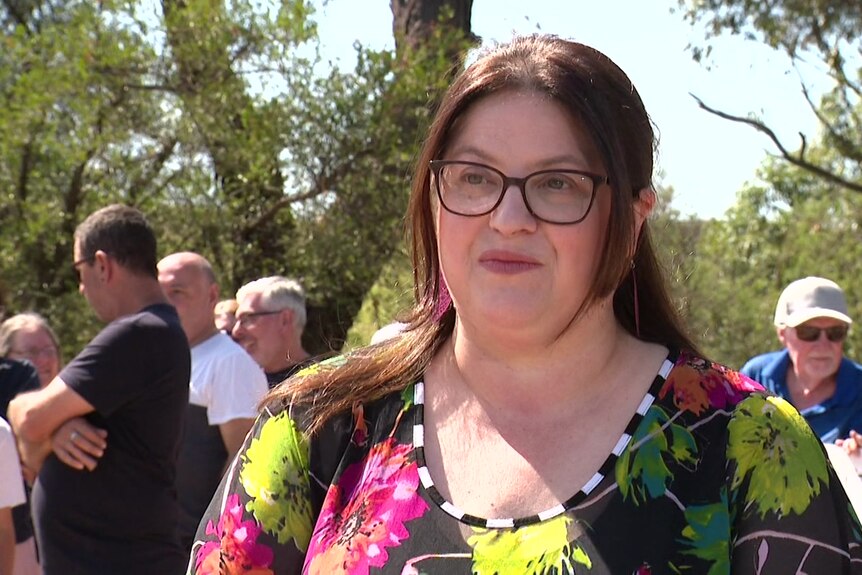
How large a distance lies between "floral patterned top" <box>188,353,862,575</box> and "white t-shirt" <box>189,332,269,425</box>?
10.6 feet

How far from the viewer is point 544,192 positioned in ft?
5.98

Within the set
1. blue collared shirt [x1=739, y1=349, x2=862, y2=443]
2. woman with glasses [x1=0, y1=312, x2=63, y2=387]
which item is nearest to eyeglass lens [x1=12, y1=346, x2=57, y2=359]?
woman with glasses [x1=0, y1=312, x2=63, y2=387]

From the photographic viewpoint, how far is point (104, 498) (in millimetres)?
4320

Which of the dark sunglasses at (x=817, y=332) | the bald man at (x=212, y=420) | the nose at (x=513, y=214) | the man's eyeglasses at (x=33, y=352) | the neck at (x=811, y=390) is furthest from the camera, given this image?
the man's eyeglasses at (x=33, y=352)

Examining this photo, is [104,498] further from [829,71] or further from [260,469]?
[829,71]

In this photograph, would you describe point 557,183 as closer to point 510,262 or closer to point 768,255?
point 510,262

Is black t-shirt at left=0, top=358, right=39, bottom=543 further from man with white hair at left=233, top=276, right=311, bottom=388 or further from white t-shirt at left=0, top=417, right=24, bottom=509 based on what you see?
white t-shirt at left=0, top=417, right=24, bottom=509

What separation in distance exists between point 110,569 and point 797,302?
3216 millimetres

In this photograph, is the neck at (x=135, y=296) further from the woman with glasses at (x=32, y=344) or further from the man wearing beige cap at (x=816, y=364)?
the man wearing beige cap at (x=816, y=364)

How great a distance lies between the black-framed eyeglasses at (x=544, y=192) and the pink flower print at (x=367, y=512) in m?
0.38

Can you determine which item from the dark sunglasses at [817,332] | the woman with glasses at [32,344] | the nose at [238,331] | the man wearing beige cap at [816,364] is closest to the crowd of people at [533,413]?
the man wearing beige cap at [816,364]

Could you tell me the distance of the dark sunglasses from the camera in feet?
18.0

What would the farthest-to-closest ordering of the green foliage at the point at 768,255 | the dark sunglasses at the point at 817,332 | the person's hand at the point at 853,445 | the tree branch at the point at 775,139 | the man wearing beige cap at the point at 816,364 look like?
the green foliage at the point at 768,255, the tree branch at the point at 775,139, the dark sunglasses at the point at 817,332, the man wearing beige cap at the point at 816,364, the person's hand at the point at 853,445

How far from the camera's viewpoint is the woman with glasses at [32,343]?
682cm
